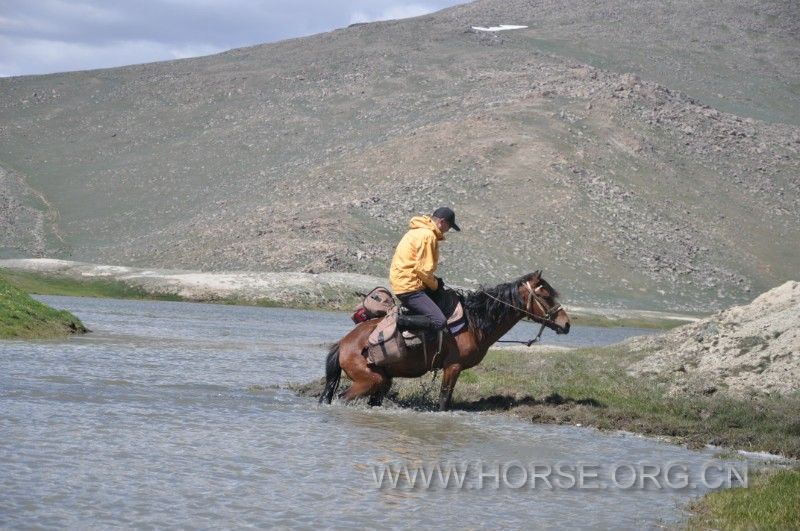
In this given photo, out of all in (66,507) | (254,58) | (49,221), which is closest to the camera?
(66,507)

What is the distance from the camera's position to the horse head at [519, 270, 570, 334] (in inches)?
816

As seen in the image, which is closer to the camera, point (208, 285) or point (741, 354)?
point (741, 354)

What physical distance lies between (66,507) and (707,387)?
14664 mm

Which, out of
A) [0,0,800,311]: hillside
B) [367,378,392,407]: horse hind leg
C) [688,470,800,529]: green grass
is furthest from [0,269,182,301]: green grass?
[688,470,800,529]: green grass

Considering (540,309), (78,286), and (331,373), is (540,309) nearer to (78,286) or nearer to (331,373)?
(331,373)

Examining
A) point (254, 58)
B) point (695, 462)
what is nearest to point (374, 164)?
point (254, 58)

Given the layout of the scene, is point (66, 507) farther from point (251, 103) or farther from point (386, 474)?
point (251, 103)

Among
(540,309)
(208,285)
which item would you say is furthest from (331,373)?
(208,285)

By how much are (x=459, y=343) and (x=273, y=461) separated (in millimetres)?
6023

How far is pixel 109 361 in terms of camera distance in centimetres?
2633

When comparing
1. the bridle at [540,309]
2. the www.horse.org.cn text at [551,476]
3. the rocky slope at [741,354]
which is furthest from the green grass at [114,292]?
the www.horse.org.cn text at [551,476]

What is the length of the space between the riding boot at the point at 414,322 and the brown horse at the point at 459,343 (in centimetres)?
47

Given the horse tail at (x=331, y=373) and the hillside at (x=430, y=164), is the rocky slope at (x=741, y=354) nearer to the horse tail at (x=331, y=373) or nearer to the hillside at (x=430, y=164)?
the horse tail at (x=331, y=373)

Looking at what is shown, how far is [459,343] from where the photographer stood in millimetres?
19609
